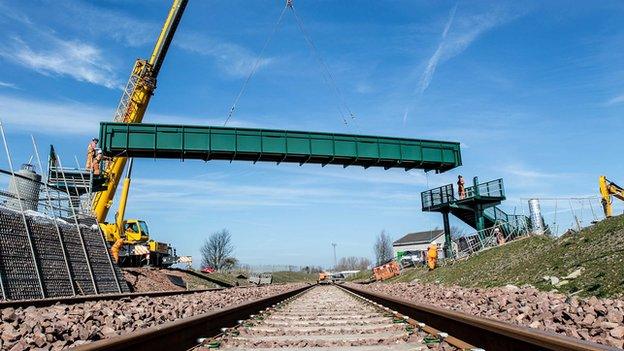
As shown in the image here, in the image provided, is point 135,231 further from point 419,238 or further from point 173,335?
point 419,238

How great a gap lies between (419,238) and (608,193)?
8735 centimetres

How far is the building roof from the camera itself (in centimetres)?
10306

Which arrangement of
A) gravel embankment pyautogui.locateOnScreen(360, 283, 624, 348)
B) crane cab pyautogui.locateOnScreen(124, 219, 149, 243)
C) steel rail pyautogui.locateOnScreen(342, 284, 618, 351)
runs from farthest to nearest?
crane cab pyautogui.locateOnScreen(124, 219, 149, 243), gravel embankment pyautogui.locateOnScreen(360, 283, 624, 348), steel rail pyautogui.locateOnScreen(342, 284, 618, 351)

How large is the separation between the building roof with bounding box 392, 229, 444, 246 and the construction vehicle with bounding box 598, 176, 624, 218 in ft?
259

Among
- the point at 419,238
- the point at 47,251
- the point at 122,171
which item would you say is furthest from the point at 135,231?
the point at 419,238

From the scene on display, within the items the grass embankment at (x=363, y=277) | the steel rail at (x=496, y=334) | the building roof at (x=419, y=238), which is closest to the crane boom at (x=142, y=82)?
the steel rail at (x=496, y=334)

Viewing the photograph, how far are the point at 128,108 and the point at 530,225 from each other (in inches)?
942

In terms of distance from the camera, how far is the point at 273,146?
26.0 metres

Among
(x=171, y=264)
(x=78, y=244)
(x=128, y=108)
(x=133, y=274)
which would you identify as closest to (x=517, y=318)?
(x=78, y=244)

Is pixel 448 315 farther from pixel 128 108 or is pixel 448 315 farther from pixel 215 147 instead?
pixel 128 108

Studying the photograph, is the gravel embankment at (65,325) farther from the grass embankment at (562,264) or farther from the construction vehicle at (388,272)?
the construction vehicle at (388,272)

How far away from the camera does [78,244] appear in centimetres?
1522

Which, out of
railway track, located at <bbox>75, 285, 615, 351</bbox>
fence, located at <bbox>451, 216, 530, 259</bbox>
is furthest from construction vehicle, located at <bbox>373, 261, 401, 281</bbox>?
railway track, located at <bbox>75, 285, 615, 351</bbox>

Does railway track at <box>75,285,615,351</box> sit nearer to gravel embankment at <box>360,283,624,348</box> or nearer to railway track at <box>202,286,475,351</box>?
railway track at <box>202,286,475,351</box>
